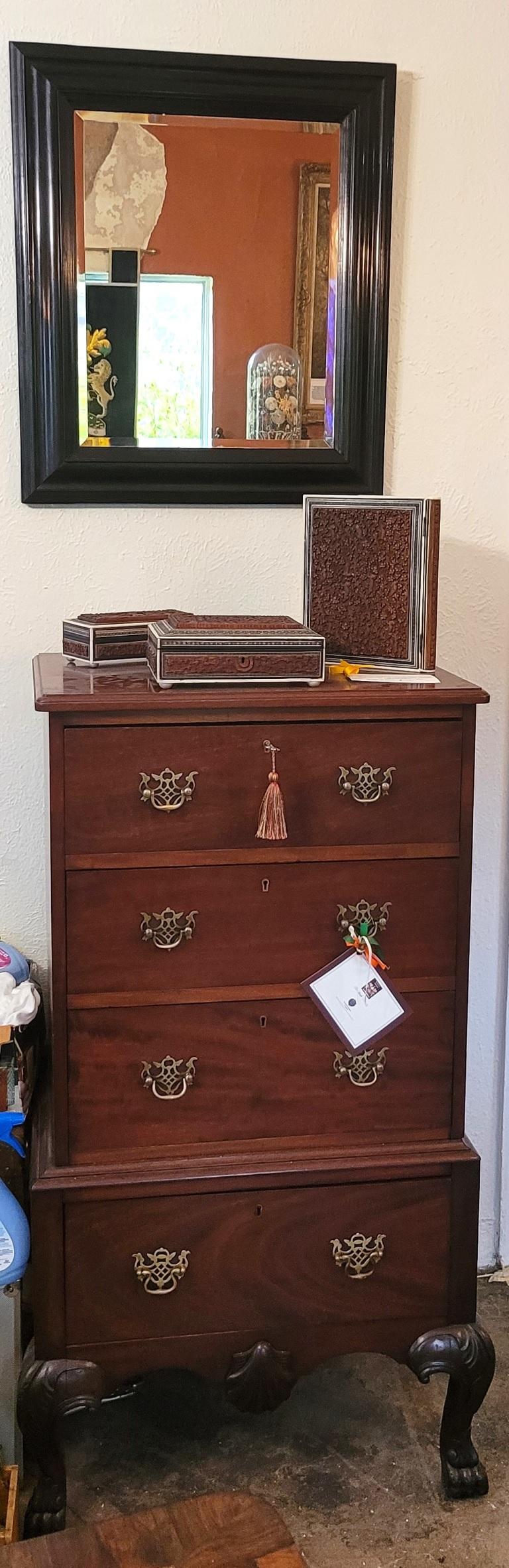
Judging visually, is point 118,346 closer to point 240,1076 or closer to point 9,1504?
point 240,1076

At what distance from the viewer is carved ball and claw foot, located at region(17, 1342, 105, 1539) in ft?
5.66

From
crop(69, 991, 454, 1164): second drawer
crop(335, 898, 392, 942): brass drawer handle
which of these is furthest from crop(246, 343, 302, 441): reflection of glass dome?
crop(69, 991, 454, 1164): second drawer

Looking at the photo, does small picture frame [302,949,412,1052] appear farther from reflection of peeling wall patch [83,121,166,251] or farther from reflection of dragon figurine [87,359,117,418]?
reflection of peeling wall patch [83,121,166,251]

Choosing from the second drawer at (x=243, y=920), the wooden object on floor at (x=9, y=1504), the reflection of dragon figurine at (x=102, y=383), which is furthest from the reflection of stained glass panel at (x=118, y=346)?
the wooden object on floor at (x=9, y=1504)

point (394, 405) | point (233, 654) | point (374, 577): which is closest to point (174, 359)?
point (394, 405)

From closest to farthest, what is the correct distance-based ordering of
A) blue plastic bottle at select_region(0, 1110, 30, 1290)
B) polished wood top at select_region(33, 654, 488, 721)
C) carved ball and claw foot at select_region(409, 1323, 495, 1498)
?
polished wood top at select_region(33, 654, 488, 721), blue plastic bottle at select_region(0, 1110, 30, 1290), carved ball and claw foot at select_region(409, 1323, 495, 1498)

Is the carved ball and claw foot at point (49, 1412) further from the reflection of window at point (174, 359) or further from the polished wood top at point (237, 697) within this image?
the reflection of window at point (174, 359)

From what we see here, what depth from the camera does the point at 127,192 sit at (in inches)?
77.5

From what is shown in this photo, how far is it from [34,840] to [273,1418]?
3.04 ft

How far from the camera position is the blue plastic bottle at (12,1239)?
171 centimetres

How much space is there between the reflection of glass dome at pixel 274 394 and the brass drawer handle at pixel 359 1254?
3.79 feet

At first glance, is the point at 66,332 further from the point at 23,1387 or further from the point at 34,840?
the point at 23,1387

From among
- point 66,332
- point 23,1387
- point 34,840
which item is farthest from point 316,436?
point 23,1387

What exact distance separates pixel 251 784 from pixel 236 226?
87cm
